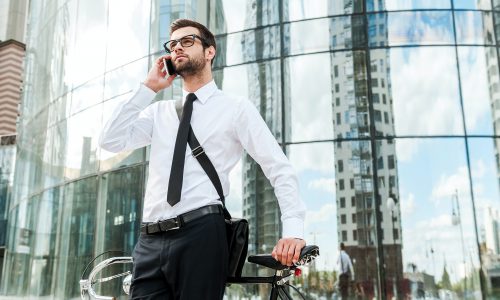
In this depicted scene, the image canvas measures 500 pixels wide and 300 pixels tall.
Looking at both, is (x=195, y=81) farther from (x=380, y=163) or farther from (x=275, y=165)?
(x=380, y=163)

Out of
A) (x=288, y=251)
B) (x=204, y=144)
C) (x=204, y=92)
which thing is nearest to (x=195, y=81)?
(x=204, y=92)

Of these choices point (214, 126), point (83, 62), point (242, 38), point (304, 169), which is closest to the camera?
point (214, 126)

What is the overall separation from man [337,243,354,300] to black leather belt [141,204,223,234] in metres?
8.07

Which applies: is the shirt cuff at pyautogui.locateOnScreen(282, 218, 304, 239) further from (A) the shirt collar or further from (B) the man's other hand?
(A) the shirt collar

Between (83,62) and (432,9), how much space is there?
8.93m

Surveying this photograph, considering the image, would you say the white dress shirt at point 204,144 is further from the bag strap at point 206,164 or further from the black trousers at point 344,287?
the black trousers at point 344,287

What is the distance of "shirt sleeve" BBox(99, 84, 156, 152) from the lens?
2.33 m

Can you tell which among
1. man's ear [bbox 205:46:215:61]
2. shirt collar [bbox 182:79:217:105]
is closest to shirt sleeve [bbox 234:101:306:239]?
shirt collar [bbox 182:79:217:105]

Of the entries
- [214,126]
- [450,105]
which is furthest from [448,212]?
[214,126]

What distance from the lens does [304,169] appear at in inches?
412

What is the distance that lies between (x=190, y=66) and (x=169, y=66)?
92 mm

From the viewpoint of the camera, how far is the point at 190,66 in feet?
7.63

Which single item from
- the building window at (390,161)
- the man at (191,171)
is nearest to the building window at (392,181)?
the building window at (390,161)

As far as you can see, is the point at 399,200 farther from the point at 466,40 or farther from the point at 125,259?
the point at 125,259
